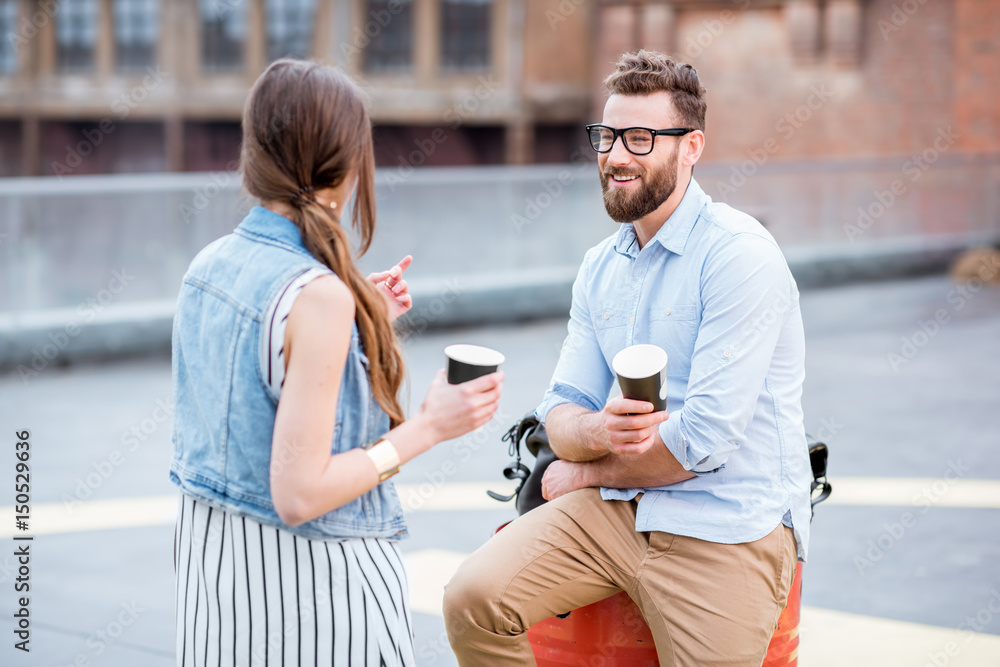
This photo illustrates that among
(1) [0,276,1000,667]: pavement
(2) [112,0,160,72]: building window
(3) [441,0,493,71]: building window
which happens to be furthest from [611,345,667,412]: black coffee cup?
(2) [112,0,160,72]: building window

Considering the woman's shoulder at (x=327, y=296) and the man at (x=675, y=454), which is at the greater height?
the woman's shoulder at (x=327, y=296)

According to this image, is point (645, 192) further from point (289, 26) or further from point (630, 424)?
point (289, 26)

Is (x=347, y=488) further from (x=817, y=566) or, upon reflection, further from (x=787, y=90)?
(x=787, y=90)

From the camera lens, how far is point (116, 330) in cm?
921

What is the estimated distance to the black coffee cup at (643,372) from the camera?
87.0 inches

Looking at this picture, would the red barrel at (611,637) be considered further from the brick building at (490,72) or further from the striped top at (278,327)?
the brick building at (490,72)

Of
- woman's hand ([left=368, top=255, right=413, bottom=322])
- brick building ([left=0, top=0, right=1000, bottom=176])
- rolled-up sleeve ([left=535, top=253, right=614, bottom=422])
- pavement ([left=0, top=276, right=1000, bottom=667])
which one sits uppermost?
brick building ([left=0, top=0, right=1000, bottom=176])

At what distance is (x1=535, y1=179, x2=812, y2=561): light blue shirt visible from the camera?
2.51 metres

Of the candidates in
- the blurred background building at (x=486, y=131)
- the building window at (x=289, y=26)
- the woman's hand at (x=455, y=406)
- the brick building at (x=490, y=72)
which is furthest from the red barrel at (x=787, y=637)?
the building window at (x=289, y=26)

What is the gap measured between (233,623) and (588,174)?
10.5 meters

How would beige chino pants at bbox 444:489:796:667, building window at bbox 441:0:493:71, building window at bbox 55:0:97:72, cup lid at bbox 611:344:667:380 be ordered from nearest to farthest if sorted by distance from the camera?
cup lid at bbox 611:344:667:380 < beige chino pants at bbox 444:489:796:667 < building window at bbox 441:0:493:71 < building window at bbox 55:0:97:72

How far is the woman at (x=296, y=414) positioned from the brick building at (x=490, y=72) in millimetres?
19603

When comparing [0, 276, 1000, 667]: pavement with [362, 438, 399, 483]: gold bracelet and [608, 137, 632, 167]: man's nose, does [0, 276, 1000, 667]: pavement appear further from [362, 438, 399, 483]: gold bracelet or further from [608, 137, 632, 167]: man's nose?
[362, 438, 399, 483]: gold bracelet

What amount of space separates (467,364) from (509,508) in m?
3.53
